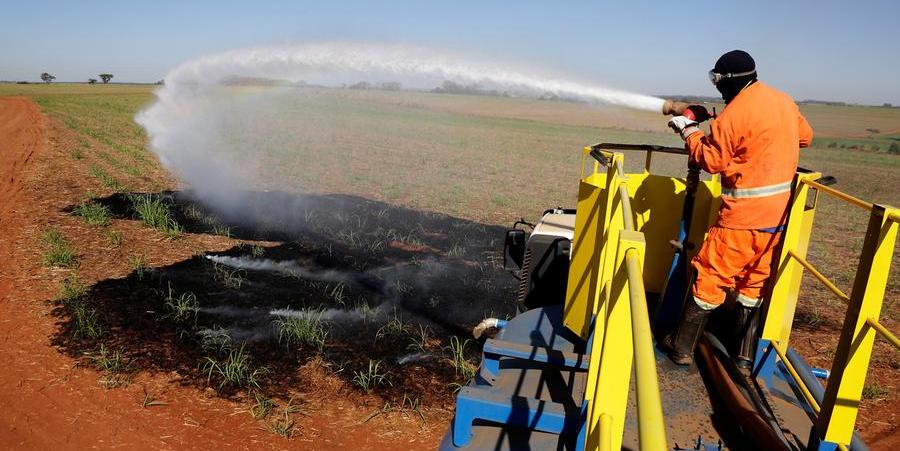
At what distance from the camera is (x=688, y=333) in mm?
3674

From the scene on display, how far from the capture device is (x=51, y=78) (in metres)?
135

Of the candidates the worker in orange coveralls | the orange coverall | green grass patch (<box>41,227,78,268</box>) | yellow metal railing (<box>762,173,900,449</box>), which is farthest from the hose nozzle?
green grass patch (<box>41,227,78,268</box>)

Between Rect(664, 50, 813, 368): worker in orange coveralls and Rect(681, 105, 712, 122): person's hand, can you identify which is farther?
Rect(681, 105, 712, 122): person's hand

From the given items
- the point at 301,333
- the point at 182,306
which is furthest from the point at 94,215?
the point at 301,333

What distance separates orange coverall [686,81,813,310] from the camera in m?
3.38

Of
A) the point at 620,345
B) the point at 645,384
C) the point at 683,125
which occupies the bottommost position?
the point at 620,345

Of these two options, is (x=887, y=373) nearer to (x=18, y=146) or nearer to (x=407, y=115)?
(x=18, y=146)

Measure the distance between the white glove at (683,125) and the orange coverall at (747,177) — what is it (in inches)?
6.8

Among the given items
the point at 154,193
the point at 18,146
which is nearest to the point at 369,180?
the point at 154,193

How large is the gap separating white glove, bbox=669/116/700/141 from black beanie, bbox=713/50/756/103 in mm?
276

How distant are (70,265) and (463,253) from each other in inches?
220

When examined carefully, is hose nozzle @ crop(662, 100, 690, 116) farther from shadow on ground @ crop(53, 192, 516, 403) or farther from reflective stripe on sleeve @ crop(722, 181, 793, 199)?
shadow on ground @ crop(53, 192, 516, 403)

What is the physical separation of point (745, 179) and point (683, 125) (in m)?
0.53

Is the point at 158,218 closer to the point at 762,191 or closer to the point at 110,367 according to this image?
the point at 110,367
